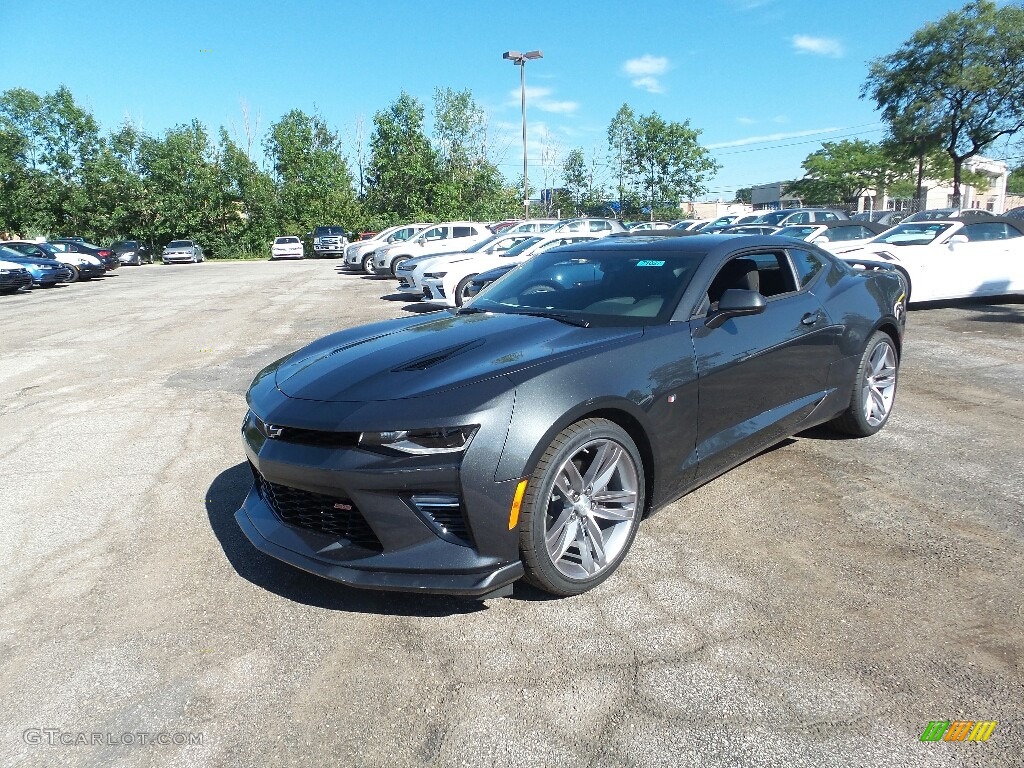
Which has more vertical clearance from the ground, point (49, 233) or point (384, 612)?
point (49, 233)

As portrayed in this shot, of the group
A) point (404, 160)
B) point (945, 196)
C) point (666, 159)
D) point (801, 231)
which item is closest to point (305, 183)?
point (404, 160)

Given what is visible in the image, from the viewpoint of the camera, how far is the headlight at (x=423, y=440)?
2729mm

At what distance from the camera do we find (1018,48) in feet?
101

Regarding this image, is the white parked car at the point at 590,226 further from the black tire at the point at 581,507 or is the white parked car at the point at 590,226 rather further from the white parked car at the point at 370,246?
the black tire at the point at 581,507

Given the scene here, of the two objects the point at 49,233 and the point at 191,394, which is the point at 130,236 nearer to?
the point at 49,233

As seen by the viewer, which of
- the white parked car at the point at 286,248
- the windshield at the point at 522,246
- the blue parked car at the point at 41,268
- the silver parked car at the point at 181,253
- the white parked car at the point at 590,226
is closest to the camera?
the windshield at the point at 522,246

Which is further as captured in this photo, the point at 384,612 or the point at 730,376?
the point at 730,376

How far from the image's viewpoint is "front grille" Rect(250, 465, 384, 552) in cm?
283

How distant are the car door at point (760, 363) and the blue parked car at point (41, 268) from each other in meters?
24.8

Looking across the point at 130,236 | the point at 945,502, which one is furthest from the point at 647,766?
the point at 130,236

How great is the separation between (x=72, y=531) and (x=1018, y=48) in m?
39.0

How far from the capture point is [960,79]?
3136 cm

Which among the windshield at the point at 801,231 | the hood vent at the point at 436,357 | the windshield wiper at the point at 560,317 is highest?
the windshield at the point at 801,231

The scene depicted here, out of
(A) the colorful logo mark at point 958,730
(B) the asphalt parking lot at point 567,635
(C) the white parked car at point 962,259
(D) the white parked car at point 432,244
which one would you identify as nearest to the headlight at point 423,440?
(B) the asphalt parking lot at point 567,635
